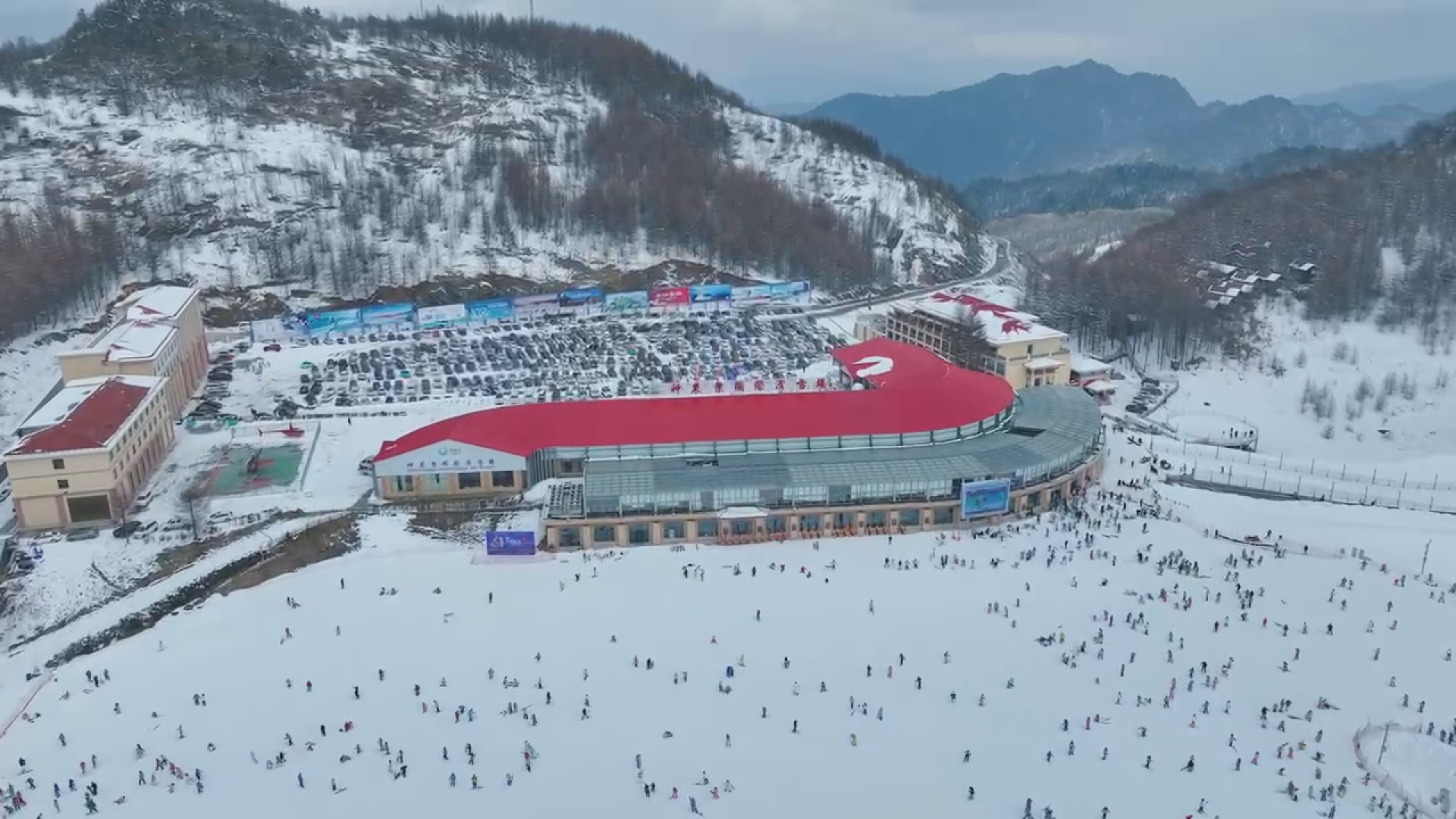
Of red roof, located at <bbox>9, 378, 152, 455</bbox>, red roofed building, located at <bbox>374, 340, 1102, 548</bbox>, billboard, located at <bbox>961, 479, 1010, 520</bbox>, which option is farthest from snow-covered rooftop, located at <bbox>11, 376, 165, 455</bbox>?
billboard, located at <bbox>961, 479, 1010, 520</bbox>

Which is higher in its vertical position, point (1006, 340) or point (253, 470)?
point (1006, 340)

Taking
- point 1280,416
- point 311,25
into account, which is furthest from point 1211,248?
point 311,25

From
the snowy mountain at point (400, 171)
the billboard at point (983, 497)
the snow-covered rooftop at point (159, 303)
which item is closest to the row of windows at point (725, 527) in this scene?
the billboard at point (983, 497)

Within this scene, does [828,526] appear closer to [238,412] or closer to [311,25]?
[238,412]

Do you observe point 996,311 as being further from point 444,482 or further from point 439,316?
point 439,316

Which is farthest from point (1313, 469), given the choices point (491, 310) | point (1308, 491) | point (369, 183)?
point (369, 183)

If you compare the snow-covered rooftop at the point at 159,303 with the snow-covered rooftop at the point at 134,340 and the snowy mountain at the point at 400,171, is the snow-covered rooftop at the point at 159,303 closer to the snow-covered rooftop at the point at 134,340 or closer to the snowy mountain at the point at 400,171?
the snow-covered rooftop at the point at 134,340
